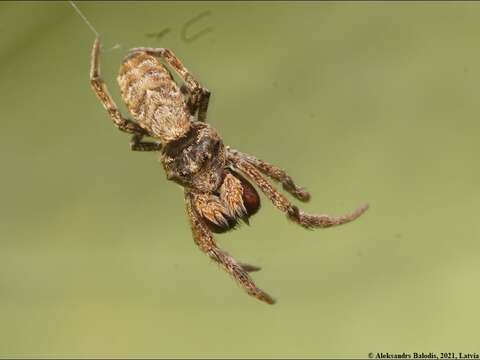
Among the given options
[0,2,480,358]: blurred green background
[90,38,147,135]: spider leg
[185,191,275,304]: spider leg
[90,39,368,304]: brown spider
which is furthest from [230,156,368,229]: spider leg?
[0,2,480,358]: blurred green background

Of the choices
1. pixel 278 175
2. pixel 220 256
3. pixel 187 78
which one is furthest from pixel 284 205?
pixel 187 78

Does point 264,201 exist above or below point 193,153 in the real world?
above

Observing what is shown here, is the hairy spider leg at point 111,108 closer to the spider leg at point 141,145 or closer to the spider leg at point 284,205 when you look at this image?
the spider leg at point 141,145

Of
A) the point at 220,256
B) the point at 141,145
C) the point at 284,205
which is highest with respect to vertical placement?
the point at 141,145

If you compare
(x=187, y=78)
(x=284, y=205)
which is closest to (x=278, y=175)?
(x=284, y=205)

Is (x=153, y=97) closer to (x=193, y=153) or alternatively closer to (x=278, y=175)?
(x=193, y=153)

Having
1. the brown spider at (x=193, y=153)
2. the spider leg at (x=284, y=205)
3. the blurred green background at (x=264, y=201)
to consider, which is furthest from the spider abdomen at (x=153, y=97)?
the blurred green background at (x=264, y=201)

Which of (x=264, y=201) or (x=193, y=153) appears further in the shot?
(x=264, y=201)

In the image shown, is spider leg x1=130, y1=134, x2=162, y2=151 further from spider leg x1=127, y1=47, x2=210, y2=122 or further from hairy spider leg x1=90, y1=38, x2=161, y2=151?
spider leg x1=127, y1=47, x2=210, y2=122

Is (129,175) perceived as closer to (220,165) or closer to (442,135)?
(220,165)
